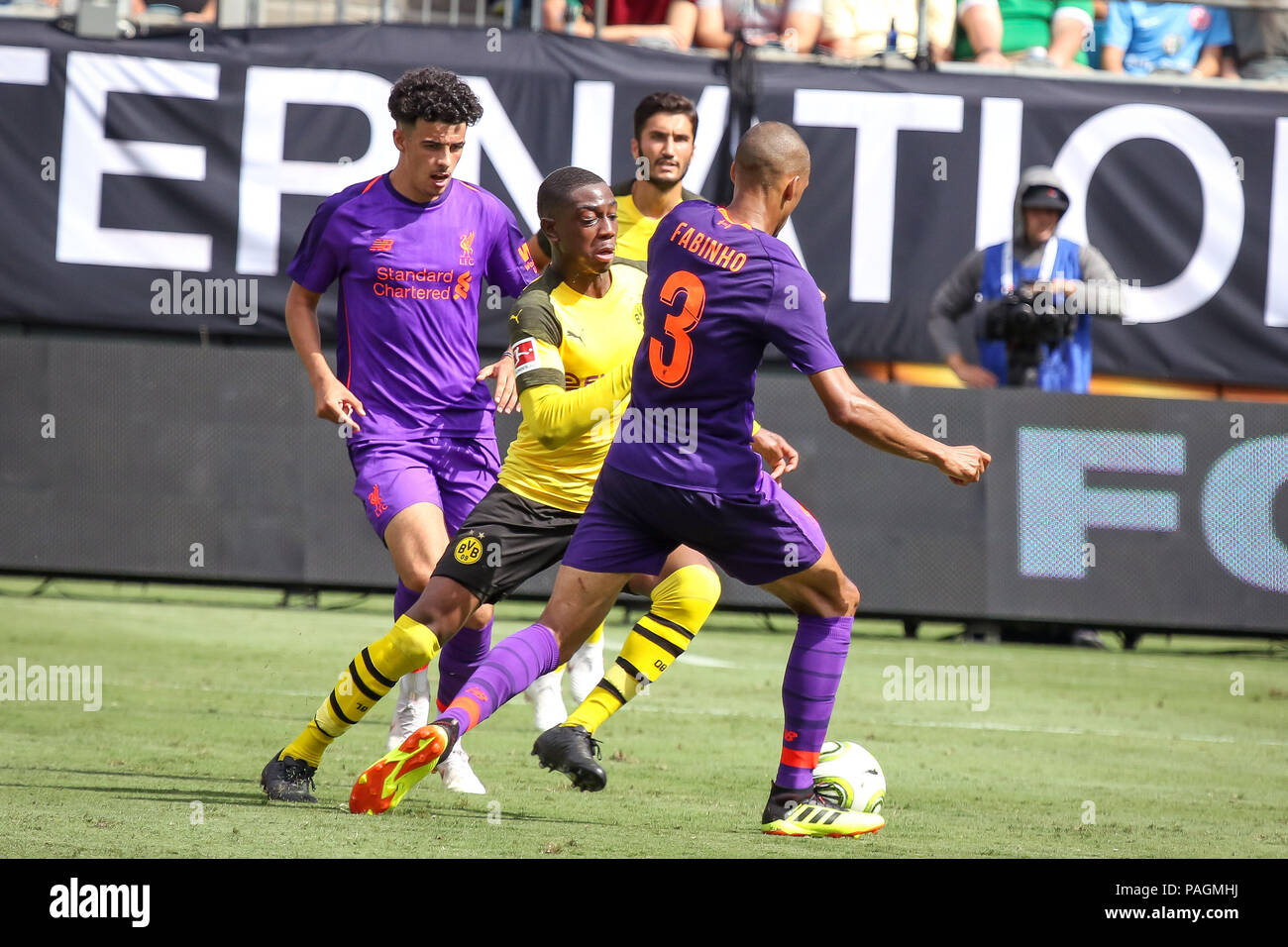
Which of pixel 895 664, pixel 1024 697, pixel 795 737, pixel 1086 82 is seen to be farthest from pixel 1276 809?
pixel 1086 82

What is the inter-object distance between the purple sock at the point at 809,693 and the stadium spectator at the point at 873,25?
8.44 metres

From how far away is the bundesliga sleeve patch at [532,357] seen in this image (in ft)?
18.7

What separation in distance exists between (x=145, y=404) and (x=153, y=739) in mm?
5013

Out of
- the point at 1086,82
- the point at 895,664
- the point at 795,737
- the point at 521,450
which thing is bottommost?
the point at 895,664

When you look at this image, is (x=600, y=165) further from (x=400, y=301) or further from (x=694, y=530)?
(x=694, y=530)

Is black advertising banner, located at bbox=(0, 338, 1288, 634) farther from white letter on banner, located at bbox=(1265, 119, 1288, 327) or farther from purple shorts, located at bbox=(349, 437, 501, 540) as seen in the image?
purple shorts, located at bbox=(349, 437, 501, 540)

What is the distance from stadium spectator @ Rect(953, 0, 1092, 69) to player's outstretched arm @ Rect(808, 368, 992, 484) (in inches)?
347

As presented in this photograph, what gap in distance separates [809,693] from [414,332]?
208 cm

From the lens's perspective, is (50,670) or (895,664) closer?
(50,670)

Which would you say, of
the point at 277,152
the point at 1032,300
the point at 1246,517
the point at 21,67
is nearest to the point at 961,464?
the point at 1032,300

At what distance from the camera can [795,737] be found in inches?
226

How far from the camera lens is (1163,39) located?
13789 millimetres

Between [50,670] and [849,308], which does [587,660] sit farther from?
[849,308]
